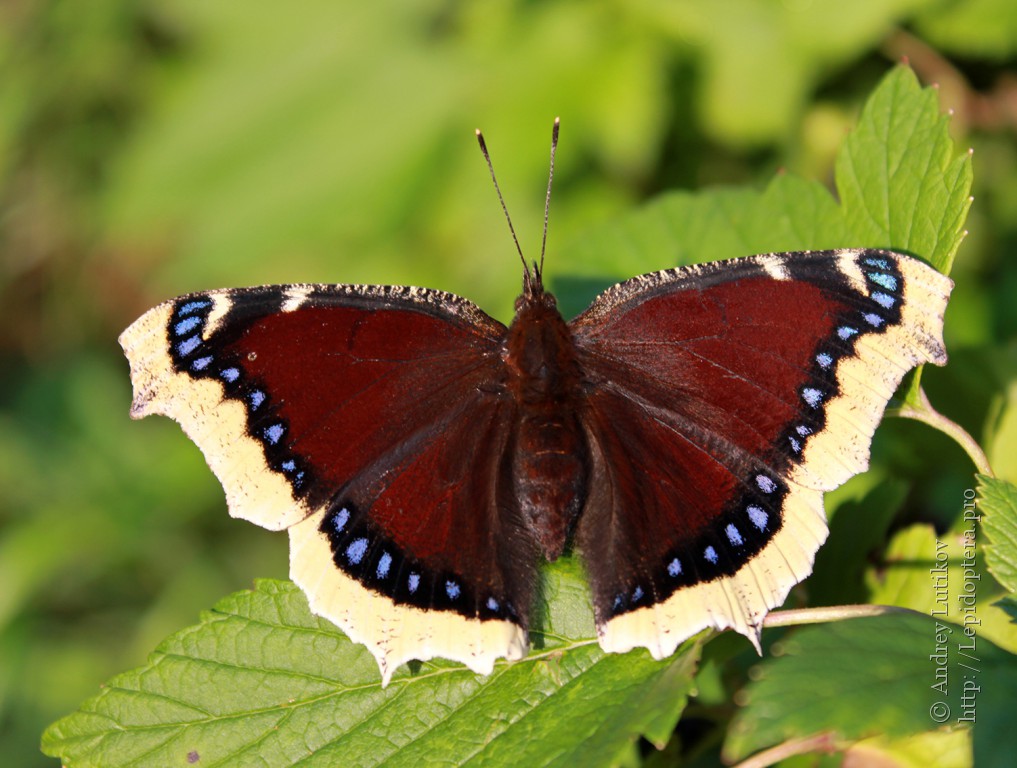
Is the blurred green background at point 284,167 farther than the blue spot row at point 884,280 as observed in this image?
Yes

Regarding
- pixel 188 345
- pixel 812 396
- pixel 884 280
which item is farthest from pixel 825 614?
pixel 188 345

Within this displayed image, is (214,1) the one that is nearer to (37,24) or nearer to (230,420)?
(37,24)

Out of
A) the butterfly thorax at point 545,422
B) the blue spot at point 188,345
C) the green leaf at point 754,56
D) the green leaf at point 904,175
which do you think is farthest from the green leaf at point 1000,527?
the green leaf at point 754,56

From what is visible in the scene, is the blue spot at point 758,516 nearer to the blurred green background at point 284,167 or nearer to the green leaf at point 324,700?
the green leaf at point 324,700

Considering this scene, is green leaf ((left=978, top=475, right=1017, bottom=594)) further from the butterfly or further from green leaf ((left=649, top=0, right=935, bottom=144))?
green leaf ((left=649, top=0, right=935, bottom=144))

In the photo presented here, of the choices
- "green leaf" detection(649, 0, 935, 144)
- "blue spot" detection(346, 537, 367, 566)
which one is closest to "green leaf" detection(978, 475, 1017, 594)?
"blue spot" detection(346, 537, 367, 566)

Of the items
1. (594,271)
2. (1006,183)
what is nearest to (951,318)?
(1006,183)
